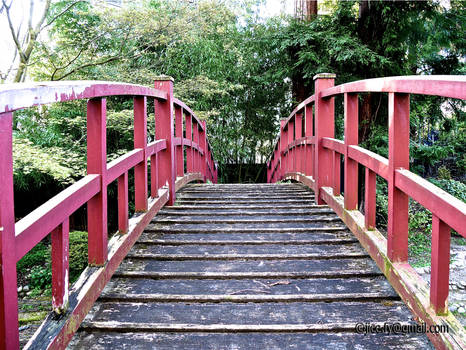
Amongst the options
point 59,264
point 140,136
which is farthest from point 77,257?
point 59,264

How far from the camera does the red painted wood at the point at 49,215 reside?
1.26m

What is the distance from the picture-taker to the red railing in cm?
116

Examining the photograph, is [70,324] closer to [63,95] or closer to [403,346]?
[63,95]

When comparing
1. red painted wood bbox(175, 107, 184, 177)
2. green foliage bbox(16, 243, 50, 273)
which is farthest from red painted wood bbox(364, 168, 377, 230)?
green foliage bbox(16, 243, 50, 273)

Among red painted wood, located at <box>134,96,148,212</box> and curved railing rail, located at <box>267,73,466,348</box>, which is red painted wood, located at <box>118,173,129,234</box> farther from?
curved railing rail, located at <box>267,73,466,348</box>

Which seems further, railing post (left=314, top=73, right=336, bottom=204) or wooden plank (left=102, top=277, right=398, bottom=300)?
railing post (left=314, top=73, right=336, bottom=204)

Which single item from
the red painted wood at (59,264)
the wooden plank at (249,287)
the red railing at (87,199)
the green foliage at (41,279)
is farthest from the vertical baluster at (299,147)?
the green foliage at (41,279)

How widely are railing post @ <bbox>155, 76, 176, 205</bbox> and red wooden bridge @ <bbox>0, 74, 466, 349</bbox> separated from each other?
570 millimetres

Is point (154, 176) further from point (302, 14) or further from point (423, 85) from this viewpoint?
point (302, 14)

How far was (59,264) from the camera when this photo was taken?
1.56 m

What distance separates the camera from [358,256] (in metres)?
2.37

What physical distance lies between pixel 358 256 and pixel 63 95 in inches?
68.3

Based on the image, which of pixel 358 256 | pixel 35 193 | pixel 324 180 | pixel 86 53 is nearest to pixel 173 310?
pixel 358 256

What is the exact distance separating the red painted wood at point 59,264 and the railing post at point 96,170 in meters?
0.34
